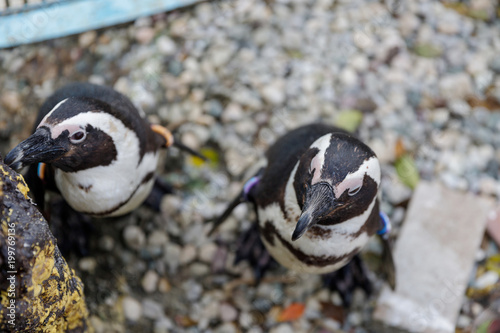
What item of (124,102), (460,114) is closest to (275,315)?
(124,102)

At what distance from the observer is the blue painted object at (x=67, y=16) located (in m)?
2.72

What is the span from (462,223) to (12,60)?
2.38 meters

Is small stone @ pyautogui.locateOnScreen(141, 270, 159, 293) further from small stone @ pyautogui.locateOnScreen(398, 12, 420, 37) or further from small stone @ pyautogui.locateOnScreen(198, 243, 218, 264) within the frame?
small stone @ pyautogui.locateOnScreen(398, 12, 420, 37)

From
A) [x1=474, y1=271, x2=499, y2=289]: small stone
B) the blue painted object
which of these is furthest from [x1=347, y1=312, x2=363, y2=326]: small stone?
the blue painted object

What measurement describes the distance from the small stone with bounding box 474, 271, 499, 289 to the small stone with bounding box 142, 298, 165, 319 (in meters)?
1.36

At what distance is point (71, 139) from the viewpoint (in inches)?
66.8

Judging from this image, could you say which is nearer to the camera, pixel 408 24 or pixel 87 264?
pixel 87 264

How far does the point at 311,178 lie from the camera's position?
1.58 metres

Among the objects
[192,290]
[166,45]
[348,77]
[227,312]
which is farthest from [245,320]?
[166,45]

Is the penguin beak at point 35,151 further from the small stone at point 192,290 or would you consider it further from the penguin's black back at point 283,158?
the small stone at point 192,290

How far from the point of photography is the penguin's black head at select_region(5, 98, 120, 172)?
162cm

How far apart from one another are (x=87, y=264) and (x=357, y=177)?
4.35 ft

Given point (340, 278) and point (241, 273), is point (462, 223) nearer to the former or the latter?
point (340, 278)

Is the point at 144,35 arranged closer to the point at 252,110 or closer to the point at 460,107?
the point at 252,110
